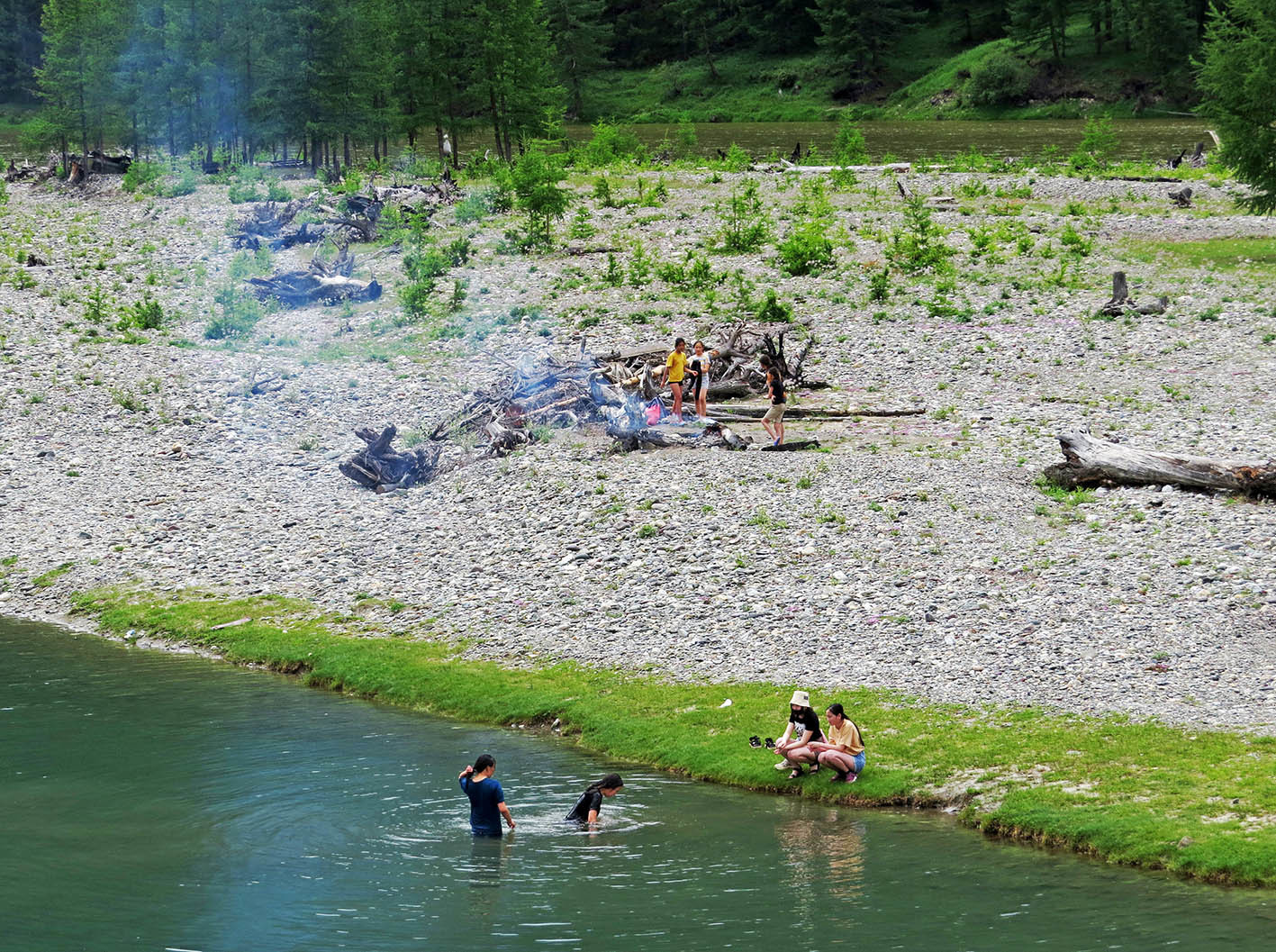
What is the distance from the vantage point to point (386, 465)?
3669cm

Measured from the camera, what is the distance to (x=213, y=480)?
37.8 meters

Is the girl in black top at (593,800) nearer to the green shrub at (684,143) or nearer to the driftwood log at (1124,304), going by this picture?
the driftwood log at (1124,304)

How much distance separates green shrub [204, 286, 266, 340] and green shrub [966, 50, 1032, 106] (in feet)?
325

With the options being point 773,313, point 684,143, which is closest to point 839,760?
point 773,313

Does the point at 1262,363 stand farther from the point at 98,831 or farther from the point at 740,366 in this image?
the point at 98,831

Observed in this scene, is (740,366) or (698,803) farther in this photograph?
(740,366)

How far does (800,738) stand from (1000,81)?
12650 centimetres

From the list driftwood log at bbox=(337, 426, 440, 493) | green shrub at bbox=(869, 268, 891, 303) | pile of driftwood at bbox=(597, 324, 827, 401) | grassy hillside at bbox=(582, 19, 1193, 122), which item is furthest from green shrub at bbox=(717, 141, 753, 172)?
grassy hillside at bbox=(582, 19, 1193, 122)

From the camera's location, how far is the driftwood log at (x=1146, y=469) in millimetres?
28828

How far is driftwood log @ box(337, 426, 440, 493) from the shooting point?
36.4 meters

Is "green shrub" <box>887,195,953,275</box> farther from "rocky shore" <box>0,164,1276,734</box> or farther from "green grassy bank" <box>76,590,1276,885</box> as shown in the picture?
"green grassy bank" <box>76,590,1276,885</box>

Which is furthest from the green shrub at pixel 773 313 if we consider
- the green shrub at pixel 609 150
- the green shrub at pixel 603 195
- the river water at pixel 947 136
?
the river water at pixel 947 136

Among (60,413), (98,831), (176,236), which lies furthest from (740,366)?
(176,236)

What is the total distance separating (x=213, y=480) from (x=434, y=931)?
938 inches
